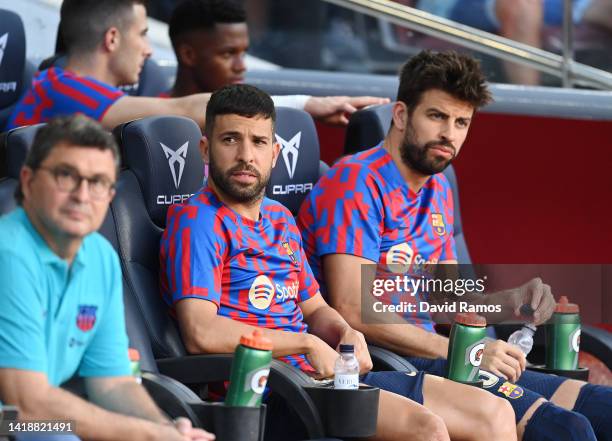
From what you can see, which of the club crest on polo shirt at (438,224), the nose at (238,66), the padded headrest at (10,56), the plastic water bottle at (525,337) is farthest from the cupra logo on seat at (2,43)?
the plastic water bottle at (525,337)

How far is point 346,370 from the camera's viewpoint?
3654 mm

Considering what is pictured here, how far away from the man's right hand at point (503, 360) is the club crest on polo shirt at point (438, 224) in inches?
19.0

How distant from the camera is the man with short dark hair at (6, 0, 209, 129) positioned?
4.98 m

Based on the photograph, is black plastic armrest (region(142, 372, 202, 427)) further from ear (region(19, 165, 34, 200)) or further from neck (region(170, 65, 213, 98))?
neck (region(170, 65, 213, 98))

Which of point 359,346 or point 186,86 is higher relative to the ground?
point 186,86

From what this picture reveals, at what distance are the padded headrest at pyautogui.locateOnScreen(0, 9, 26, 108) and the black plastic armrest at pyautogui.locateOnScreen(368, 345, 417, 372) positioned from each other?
2123 millimetres

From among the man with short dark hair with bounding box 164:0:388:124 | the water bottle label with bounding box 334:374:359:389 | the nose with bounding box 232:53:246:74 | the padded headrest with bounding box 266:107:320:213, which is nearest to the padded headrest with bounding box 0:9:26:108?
the man with short dark hair with bounding box 164:0:388:124

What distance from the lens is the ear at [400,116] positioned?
4.55m

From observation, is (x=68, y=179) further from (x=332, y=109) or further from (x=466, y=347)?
(x=332, y=109)

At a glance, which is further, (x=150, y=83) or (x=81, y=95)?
(x=150, y=83)

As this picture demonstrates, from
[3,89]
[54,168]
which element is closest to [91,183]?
[54,168]

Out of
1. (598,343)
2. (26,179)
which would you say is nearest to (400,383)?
(598,343)

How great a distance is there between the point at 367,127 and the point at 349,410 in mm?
1608

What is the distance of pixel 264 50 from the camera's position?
8344mm
